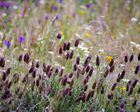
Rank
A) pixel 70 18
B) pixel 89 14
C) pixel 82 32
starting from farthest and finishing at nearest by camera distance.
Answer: pixel 89 14 < pixel 70 18 < pixel 82 32

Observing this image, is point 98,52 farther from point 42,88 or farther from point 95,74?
point 42,88

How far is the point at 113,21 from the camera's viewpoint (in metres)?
5.50

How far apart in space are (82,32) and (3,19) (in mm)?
896

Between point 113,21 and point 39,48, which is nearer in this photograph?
point 39,48

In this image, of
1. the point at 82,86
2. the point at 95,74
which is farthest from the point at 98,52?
the point at 82,86

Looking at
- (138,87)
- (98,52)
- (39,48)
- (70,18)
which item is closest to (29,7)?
(70,18)

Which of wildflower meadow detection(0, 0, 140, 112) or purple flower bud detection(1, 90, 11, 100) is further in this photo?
wildflower meadow detection(0, 0, 140, 112)

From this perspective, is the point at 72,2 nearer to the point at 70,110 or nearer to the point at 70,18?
the point at 70,18

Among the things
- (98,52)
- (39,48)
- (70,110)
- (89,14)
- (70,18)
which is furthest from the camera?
(89,14)

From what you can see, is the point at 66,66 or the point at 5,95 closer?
the point at 5,95

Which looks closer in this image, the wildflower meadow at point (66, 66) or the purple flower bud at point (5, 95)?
the purple flower bud at point (5, 95)

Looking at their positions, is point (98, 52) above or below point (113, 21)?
above

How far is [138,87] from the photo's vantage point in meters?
3.14

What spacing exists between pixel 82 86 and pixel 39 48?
45.0 inches
